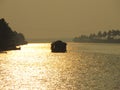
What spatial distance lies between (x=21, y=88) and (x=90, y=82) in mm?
20393

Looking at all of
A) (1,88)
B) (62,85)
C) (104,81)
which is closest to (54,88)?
(62,85)

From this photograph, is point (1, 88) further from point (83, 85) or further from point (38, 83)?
point (83, 85)

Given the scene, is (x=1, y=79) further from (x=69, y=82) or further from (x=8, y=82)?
(x=69, y=82)

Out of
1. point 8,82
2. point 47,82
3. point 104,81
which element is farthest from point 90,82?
point 8,82

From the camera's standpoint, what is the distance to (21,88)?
87500mm

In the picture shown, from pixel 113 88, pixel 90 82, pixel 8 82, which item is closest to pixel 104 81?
pixel 90 82

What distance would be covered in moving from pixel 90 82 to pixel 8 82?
64.5 ft

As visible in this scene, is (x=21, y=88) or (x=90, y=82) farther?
(x=90, y=82)

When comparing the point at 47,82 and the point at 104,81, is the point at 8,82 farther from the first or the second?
the point at 104,81

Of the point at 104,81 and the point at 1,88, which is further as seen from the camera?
the point at 104,81

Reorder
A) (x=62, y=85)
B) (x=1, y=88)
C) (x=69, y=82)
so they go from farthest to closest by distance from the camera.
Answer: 1. (x=69, y=82)
2. (x=62, y=85)
3. (x=1, y=88)

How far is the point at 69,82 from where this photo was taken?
328ft

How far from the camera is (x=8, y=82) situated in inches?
3873

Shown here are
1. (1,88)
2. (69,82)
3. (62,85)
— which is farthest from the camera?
(69,82)
